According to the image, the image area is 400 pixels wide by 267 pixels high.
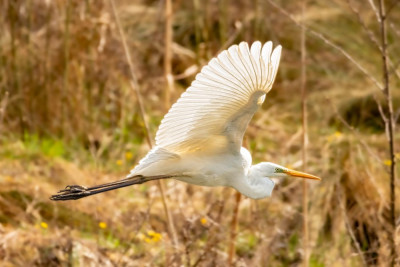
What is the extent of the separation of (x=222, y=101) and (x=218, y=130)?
0.26 metres

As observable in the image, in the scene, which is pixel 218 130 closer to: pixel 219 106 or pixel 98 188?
pixel 219 106

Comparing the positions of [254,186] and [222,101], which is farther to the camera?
[254,186]

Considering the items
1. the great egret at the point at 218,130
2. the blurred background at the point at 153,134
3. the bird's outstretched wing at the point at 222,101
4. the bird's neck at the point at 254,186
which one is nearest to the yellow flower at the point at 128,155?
the blurred background at the point at 153,134

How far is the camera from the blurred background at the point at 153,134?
4828 millimetres

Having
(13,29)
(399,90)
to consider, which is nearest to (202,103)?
(13,29)

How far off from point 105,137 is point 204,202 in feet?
3.82

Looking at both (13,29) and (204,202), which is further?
(13,29)

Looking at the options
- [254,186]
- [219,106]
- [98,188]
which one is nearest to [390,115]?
[254,186]

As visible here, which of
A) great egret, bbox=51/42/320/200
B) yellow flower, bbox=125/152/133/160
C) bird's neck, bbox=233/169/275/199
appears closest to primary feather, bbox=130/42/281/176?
great egret, bbox=51/42/320/200

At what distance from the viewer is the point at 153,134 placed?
6555mm

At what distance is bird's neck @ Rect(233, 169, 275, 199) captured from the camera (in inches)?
145

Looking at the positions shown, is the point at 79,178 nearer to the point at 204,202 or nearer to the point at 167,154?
the point at 204,202

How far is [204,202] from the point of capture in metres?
5.94

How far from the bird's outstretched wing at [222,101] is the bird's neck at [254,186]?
14 centimetres
